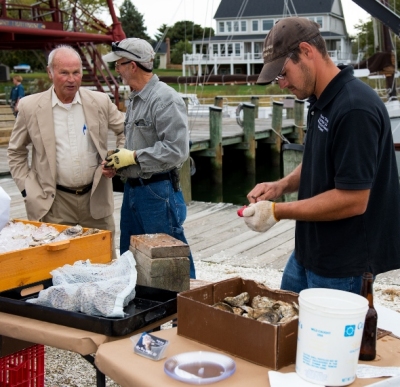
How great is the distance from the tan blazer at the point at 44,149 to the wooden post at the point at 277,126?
1530cm

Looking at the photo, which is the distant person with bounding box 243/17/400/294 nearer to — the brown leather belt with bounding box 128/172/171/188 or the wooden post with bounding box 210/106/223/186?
the brown leather belt with bounding box 128/172/171/188

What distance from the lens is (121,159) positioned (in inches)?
170

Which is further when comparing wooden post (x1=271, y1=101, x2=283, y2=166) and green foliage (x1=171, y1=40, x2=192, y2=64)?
green foliage (x1=171, y1=40, x2=192, y2=64)

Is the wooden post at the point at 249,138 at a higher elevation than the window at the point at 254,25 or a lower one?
lower

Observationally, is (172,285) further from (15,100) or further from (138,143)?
(15,100)

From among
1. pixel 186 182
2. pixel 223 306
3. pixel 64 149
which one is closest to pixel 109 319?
pixel 223 306

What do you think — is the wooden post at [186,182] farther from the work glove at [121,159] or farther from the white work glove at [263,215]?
the white work glove at [263,215]

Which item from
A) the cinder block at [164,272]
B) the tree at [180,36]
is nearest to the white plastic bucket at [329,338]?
the cinder block at [164,272]

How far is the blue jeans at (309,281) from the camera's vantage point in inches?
108

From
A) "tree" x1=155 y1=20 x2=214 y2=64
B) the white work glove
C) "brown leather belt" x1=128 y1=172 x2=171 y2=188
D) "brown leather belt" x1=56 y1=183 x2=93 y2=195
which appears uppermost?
"tree" x1=155 y1=20 x2=214 y2=64

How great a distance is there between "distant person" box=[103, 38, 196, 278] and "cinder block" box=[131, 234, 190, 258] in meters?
1.33

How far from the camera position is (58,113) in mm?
4555

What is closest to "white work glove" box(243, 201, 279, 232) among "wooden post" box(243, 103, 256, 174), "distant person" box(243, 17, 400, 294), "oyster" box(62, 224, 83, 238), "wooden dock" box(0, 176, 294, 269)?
"distant person" box(243, 17, 400, 294)

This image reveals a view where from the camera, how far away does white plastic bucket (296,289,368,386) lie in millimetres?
1944
